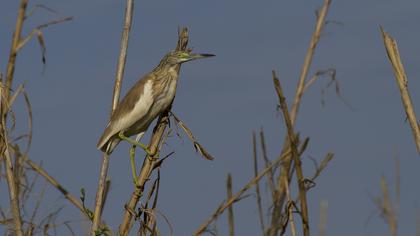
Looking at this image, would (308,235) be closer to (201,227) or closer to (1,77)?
(201,227)

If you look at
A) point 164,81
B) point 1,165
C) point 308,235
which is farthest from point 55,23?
point 164,81

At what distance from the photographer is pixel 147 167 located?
3.94 meters

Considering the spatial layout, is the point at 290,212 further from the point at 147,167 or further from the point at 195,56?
the point at 195,56

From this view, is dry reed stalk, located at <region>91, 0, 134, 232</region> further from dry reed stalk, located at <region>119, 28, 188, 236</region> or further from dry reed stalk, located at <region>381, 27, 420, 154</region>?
dry reed stalk, located at <region>381, 27, 420, 154</region>

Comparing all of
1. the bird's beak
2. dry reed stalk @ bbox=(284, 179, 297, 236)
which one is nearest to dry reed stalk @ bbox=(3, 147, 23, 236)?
dry reed stalk @ bbox=(284, 179, 297, 236)

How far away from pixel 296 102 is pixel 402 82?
2.49 ft

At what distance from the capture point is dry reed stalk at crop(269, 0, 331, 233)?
2.87 meters

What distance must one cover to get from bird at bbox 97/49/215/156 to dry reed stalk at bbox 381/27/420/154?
7.11ft

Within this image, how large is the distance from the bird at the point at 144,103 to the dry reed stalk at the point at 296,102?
2.19 meters

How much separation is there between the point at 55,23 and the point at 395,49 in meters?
1.61

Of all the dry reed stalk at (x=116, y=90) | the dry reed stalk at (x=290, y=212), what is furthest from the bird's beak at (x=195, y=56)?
the dry reed stalk at (x=290, y=212)

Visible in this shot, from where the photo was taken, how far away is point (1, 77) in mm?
3443

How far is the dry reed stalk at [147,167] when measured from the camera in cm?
368

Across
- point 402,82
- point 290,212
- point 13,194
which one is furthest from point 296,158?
point 13,194
